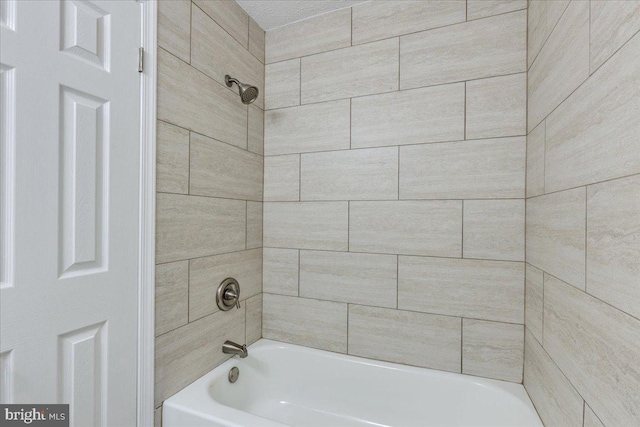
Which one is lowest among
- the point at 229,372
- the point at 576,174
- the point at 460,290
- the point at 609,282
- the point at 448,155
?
the point at 229,372

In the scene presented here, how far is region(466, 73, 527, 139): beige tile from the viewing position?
1.44 meters

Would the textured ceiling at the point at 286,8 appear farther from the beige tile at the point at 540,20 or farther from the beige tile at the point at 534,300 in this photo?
the beige tile at the point at 534,300

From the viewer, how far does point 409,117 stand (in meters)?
1.61

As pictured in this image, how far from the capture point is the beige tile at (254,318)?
180cm

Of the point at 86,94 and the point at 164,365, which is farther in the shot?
the point at 164,365

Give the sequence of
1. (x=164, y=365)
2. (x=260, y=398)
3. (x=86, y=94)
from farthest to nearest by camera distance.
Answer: (x=260, y=398)
(x=164, y=365)
(x=86, y=94)

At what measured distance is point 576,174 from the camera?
0.92m

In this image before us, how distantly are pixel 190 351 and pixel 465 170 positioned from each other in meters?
1.49

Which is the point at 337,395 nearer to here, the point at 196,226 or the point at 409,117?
the point at 196,226

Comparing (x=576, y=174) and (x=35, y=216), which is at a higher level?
(x=576, y=174)

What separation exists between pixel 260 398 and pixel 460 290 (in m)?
1.18

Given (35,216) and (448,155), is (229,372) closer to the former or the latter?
(35,216)

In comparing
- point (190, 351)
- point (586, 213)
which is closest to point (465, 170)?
point (586, 213)

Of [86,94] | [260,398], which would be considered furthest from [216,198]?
[260,398]
